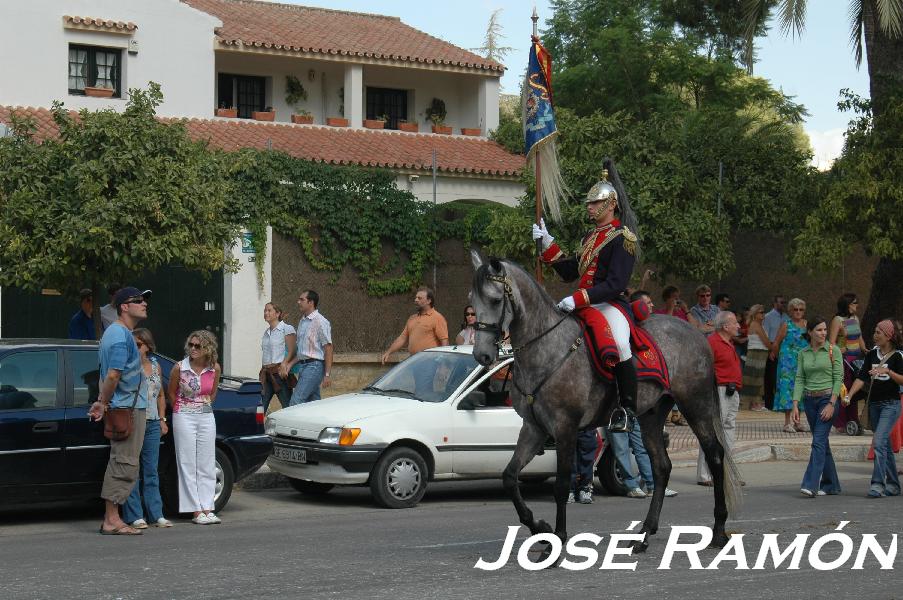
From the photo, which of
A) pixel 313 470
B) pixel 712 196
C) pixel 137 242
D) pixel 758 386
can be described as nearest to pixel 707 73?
pixel 712 196

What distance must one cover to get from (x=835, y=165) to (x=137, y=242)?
13.5m

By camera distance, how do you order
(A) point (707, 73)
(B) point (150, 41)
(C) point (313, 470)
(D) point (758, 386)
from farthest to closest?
(A) point (707, 73) → (B) point (150, 41) → (D) point (758, 386) → (C) point (313, 470)

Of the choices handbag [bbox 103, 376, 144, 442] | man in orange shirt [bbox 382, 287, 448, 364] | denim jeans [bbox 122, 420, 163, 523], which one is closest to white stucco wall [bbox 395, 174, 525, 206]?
man in orange shirt [bbox 382, 287, 448, 364]

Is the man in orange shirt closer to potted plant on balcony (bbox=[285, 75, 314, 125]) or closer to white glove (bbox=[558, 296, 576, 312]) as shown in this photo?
white glove (bbox=[558, 296, 576, 312])

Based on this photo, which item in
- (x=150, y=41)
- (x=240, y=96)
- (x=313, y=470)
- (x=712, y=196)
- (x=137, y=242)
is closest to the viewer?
(x=313, y=470)

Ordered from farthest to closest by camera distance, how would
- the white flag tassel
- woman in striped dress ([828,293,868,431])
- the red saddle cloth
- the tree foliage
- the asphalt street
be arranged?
woman in striped dress ([828,293,868,431]) < the white flag tassel < the tree foliage < the red saddle cloth < the asphalt street

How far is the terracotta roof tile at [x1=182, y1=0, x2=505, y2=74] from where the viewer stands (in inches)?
1417

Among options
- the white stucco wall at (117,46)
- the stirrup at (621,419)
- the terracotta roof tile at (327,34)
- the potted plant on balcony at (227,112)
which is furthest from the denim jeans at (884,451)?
the terracotta roof tile at (327,34)

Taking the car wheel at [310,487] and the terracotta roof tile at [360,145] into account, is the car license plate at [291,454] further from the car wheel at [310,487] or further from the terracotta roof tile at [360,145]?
the terracotta roof tile at [360,145]

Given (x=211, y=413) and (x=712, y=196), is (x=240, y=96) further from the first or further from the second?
(x=211, y=413)

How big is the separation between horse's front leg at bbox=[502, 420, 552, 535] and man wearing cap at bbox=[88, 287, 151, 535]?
3574 millimetres

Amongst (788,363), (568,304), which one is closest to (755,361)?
(788,363)

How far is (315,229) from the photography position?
26.3 metres

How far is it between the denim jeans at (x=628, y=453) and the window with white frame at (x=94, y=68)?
869 inches
